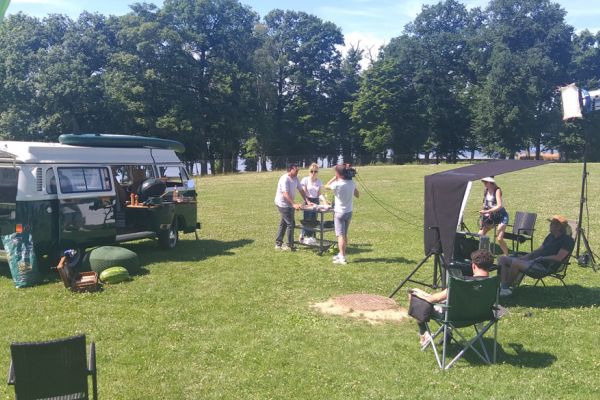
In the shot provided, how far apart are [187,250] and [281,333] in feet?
19.4

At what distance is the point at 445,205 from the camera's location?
24.0ft

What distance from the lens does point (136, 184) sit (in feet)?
39.5

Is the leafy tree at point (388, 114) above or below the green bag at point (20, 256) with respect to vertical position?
above

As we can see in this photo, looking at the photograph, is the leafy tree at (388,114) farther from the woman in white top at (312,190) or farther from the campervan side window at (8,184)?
the campervan side window at (8,184)

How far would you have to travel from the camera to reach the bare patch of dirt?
277 inches

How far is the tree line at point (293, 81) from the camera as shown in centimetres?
4591

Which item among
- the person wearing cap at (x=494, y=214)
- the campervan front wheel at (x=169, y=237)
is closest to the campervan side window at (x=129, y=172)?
the campervan front wheel at (x=169, y=237)

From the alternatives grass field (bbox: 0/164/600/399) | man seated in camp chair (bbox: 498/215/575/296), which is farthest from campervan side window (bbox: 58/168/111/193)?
man seated in camp chair (bbox: 498/215/575/296)

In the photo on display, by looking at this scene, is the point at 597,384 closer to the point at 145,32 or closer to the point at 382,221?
the point at 382,221

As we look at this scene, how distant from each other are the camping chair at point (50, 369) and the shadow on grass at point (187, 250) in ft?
22.2

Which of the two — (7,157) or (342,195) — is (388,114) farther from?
(7,157)

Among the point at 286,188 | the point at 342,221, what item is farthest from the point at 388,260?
the point at 286,188

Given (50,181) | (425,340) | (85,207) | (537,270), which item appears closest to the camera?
(425,340)

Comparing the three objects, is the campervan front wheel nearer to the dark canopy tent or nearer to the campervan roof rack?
the campervan roof rack
